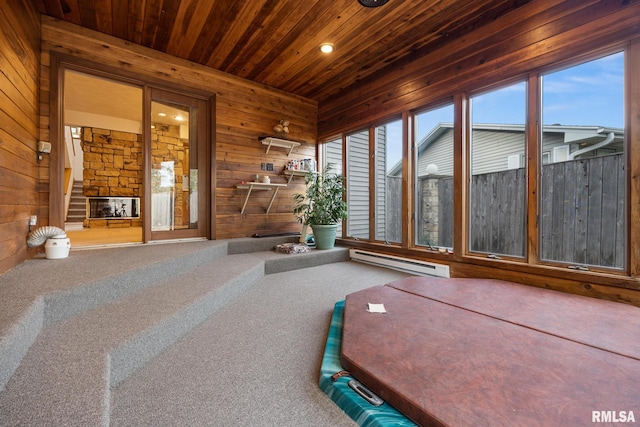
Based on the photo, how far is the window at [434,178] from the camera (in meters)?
3.23

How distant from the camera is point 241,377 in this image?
1.37 meters

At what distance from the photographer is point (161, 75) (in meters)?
3.48

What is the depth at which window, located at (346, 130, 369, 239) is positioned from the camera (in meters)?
4.34

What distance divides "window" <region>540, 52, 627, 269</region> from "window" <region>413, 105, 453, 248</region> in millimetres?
899

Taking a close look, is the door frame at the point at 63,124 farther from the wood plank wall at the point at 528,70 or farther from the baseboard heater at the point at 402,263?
the wood plank wall at the point at 528,70

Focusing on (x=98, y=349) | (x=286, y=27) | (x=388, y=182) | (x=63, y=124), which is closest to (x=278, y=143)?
(x=286, y=27)

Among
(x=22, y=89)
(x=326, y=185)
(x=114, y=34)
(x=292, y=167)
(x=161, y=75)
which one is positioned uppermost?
(x=114, y=34)

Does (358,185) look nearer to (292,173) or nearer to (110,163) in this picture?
(292,173)

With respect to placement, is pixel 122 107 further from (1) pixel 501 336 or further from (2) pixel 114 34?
(1) pixel 501 336

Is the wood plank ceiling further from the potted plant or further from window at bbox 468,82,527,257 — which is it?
the potted plant

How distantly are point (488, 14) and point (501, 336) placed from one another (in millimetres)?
3019

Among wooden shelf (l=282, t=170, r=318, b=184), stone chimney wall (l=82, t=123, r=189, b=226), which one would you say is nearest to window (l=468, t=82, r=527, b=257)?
wooden shelf (l=282, t=170, r=318, b=184)

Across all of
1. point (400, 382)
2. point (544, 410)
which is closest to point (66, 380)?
point (400, 382)

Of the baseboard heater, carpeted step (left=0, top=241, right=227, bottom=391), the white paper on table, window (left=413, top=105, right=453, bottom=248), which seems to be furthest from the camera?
window (left=413, top=105, right=453, bottom=248)
